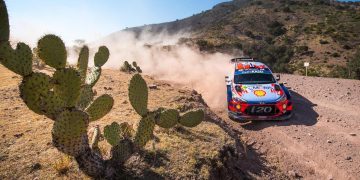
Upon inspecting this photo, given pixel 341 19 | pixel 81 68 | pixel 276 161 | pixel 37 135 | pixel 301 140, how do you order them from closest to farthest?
1. pixel 81 68
2. pixel 37 135
3. pixel 276 161
4. pixel 301 140
5. pixel 341 19

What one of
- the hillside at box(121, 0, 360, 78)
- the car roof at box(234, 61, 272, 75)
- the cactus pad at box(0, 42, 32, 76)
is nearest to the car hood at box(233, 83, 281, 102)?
the car roof at box(234, 61, 272, 75)

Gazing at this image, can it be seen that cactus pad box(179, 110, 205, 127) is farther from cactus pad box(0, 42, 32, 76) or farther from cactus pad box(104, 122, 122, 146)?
cactus pad box(0, 42, 32, 76)

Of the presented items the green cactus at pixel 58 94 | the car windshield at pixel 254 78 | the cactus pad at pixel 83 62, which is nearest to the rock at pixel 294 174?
the green cactus at pixel 58 94

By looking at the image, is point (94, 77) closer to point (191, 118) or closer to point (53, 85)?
point (53, 85)

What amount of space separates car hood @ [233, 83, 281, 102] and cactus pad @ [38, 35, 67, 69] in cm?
829

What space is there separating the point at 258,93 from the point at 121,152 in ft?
24.4

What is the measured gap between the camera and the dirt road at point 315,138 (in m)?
9.33

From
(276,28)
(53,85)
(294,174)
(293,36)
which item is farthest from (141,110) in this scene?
(276,28)

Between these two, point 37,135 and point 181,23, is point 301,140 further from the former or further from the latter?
point 181,23

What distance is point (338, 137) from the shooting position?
11.1m

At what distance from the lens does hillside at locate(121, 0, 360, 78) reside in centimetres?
4428

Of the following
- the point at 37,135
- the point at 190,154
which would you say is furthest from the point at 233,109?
the point at 37,135

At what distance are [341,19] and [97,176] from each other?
69.9 metres

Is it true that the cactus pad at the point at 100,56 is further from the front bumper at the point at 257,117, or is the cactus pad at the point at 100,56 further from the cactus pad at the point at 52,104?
the front bumper at the point at 257,117
